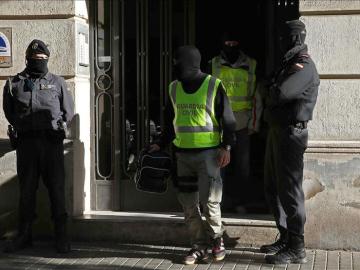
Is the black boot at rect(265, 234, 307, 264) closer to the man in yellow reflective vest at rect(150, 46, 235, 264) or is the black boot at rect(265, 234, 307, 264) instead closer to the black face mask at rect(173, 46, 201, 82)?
the man in yellow reflective vest at rect(150, 46, 235, 264)

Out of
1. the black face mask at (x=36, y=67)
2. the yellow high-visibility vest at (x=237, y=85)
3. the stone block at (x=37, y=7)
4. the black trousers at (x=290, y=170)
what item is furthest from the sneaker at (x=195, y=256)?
the stone block at (x=37, y=7)

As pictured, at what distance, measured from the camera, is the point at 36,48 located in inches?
279

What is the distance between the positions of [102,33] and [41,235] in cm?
228

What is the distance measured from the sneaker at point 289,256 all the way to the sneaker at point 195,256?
604mm

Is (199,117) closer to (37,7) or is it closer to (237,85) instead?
(237,85)

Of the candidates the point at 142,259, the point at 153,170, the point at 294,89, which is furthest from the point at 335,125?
the point at 142,259

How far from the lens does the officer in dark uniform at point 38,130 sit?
23.2 ft

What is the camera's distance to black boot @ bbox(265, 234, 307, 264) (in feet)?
22.1

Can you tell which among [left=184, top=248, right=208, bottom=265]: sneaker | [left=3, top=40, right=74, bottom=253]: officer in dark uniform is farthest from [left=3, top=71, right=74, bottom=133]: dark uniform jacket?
[left=184, top=248, right=208, bottom=265]: sneaker

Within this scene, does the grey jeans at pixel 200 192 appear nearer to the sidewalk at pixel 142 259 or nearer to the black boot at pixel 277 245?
the sidewalk at pixel 142 259

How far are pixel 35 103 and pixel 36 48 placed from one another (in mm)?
519

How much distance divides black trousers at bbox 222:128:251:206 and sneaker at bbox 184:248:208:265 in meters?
1.26

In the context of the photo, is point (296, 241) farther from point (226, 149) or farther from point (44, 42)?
point (44, 42)

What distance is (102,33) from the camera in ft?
27.1
